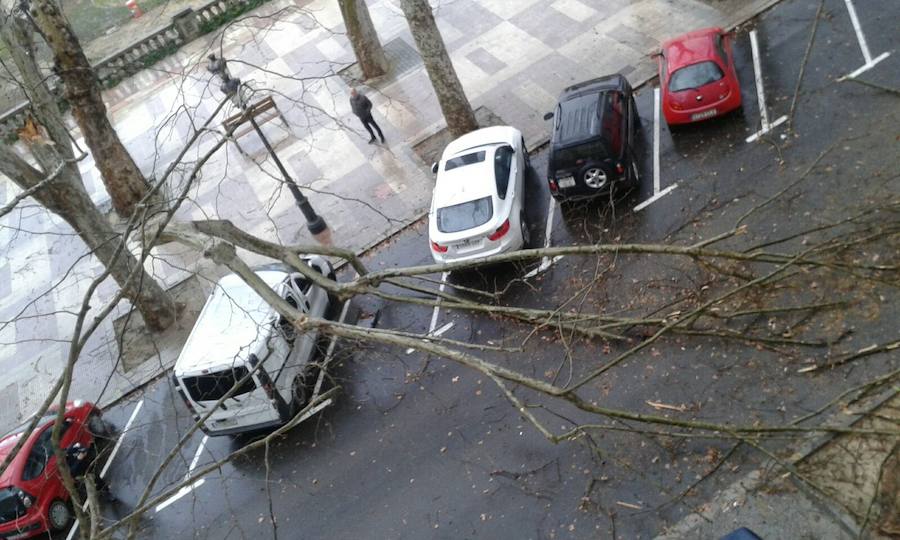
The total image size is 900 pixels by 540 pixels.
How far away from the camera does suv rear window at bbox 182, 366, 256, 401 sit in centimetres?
1082

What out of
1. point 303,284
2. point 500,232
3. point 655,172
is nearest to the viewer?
point 500,232

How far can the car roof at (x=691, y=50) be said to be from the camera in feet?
44.3

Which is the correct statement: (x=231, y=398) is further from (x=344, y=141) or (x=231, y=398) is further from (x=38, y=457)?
(x=344, y=141)

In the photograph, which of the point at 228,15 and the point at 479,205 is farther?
the point at 228,15

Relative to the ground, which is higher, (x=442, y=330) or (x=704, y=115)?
(x=704, y=115)

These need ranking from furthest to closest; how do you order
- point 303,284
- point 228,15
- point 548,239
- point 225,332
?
point 228,15
point 548,239
point 303,284
point 225,332

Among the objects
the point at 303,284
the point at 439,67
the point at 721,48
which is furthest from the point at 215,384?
the point at 721,48

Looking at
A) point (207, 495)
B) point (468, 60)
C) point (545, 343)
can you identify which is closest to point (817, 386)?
point (545, 343)

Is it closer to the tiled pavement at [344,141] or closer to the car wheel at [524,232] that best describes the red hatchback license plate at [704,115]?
the tiled pavement at [344,141]

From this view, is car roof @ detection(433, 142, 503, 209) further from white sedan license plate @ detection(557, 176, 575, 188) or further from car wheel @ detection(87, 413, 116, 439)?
car wheel @ detection(87, 413, 116, 439)

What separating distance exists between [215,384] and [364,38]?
10.8 metres

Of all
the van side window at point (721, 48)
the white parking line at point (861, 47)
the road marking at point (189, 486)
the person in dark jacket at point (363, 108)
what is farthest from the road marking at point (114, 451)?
the white parking line at point (861, 47)

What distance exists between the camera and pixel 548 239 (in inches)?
517

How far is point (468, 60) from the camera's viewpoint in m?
18.3
